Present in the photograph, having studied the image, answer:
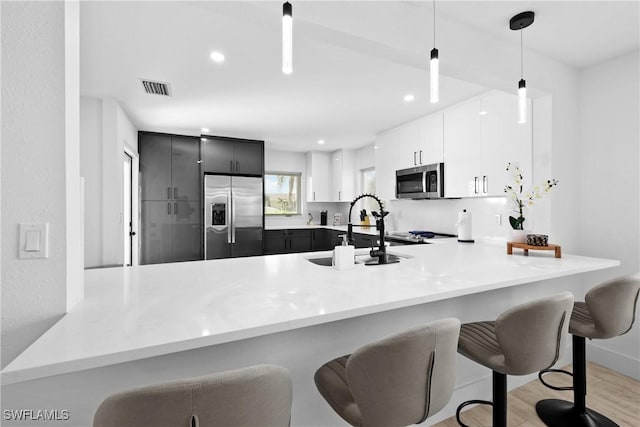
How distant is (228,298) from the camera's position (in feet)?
3.82

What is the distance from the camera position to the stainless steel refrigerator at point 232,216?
192 inches

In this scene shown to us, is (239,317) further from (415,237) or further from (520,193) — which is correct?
(415,237)

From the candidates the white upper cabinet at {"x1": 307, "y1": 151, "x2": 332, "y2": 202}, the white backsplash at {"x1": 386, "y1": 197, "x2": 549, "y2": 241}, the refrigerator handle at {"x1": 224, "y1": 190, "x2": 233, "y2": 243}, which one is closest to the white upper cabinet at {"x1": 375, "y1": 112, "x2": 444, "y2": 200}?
the white backsplash at {"x1": 386, "y1": 197, "x2": 549, "y2": 241}

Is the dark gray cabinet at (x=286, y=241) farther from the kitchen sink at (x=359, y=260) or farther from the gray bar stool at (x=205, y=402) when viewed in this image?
the gray bar stool at (x=205, y=402)

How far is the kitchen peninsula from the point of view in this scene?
2.68ft

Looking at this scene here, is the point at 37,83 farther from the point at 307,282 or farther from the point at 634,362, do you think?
the point at 634,362

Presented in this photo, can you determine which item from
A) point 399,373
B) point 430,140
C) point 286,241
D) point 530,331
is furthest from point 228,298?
point 286,241

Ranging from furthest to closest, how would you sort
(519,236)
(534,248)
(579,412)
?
(519,236)
(534,248)
(579,412)

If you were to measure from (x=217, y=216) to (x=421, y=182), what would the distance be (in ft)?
10.3

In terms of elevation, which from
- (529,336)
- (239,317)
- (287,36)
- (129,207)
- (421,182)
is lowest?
(529,336)

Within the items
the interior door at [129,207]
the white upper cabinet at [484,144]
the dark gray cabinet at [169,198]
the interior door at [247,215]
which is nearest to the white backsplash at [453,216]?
the white upper cabinet at [484,144]

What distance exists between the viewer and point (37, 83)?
941 mm

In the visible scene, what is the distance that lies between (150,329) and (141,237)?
4.32 metres

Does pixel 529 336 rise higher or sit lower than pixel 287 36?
lower
